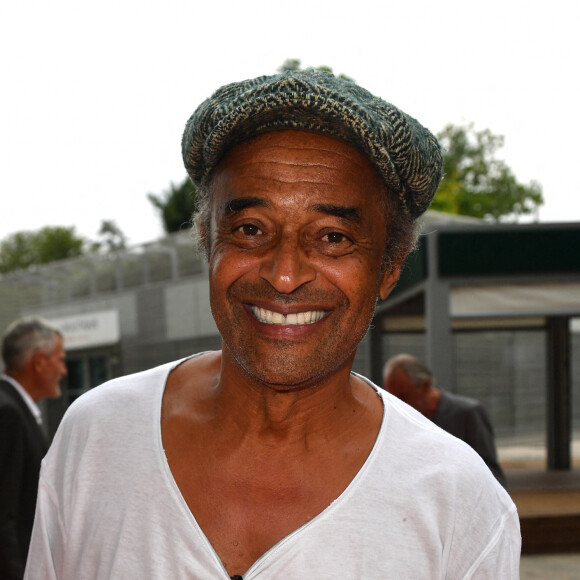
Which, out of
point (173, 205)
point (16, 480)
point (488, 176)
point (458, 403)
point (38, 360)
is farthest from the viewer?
point (488, 176)

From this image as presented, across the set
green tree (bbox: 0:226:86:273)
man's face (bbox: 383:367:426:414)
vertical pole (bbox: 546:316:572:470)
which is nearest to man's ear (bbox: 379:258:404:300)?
man's face (bbox: 383:367:426:414)

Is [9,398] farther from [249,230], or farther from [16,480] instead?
[249,230]

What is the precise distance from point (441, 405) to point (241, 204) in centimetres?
447

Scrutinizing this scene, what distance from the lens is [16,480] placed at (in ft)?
12.3

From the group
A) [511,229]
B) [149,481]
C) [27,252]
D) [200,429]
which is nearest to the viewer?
[149,481]

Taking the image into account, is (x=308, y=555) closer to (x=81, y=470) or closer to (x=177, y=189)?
(x=81, y=470)

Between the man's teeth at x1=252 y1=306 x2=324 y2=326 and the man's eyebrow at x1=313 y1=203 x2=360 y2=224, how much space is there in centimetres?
18

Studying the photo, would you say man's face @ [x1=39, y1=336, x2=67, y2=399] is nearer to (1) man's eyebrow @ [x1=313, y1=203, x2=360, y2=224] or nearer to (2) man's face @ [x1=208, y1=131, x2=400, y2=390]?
(2) man's face @ [x1=208, y1=131, x2=400, y2=390]

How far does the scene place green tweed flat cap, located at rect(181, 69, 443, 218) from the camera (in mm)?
1406

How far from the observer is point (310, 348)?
59.7 inches

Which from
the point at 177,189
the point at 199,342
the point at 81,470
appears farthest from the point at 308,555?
the point at 177,189

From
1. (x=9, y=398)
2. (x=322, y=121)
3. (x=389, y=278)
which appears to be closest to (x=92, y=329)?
(x=9, y=398)

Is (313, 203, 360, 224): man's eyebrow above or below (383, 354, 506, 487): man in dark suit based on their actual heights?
above

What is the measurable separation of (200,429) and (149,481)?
0.17m
